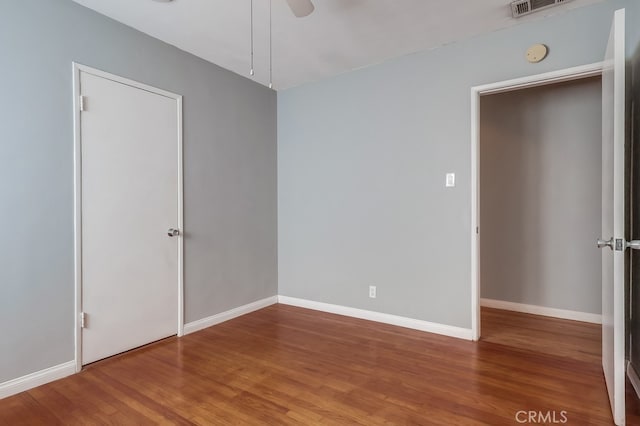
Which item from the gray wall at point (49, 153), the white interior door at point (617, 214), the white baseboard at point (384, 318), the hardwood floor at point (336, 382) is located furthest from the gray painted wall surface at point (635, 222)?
the gray wall at point (49, 153)

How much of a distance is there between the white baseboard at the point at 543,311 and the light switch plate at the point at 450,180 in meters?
1.76

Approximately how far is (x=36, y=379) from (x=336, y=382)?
1.96m

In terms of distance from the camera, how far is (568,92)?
3.53m

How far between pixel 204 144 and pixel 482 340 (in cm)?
311

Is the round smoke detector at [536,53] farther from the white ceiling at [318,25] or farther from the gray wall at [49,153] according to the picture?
the gray wall at [49,153]

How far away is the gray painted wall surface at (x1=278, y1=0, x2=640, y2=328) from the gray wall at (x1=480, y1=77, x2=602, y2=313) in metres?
1.18

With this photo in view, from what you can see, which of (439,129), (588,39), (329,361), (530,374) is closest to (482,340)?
(530,374)

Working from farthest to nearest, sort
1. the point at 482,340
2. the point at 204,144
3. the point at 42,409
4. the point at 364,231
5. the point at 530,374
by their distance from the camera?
the point at 364,231
the point at 204,144
the point at 482,340
the point at 530,374
the point at 42,409

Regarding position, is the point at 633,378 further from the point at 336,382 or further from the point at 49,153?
the point at 49,153

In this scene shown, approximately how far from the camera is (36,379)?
2254 mm

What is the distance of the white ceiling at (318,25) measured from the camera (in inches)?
97.1

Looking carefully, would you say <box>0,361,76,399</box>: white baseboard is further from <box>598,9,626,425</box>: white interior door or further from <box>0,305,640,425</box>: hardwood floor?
<box>598,9,626,425</box>: white interior door

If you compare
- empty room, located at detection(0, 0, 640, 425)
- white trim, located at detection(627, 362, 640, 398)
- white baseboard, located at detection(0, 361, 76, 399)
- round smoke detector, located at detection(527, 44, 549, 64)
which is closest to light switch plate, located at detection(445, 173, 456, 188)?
empty room, located at detection(0, 0, 640, 425)

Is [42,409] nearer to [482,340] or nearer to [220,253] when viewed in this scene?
[220,253]
